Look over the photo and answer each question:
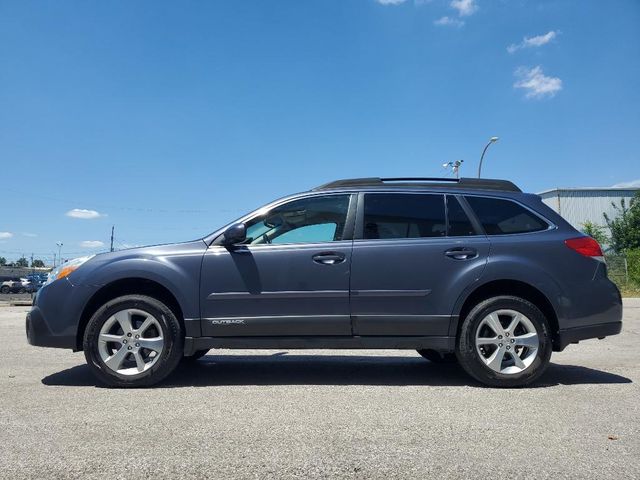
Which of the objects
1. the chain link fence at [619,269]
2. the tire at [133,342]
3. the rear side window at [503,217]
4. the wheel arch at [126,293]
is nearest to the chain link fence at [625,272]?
the chain link fence at [619,269]

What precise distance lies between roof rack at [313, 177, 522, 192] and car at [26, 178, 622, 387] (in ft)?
1.67

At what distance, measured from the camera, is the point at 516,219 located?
4941 mm

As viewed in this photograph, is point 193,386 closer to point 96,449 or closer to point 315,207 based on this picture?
point 96,449

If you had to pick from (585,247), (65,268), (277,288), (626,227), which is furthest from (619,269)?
(65,268)

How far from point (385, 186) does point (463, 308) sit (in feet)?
4.43

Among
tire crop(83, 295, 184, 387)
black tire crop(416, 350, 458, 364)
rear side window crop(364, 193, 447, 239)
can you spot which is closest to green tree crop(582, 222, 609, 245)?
black tire crop(416, 350, 458, 364)

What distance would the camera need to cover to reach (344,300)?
4633mm

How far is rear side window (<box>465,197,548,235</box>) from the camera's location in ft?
16.0

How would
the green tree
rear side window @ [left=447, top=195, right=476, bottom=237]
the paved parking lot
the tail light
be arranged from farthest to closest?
1. the green tree
2. rear side window @ [left=447, top=195, right=476, bottom=237]
3. the tail light
4. the paved parking lot

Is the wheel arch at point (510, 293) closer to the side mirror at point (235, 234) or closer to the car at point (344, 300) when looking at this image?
the car at point (344, 300)

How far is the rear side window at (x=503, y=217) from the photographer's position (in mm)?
4879

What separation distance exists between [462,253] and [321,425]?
208 centimetres

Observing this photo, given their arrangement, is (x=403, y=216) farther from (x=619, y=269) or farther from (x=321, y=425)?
(x=619, y=269)

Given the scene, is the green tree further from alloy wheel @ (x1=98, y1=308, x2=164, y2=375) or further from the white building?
alloy wheel @ (x1=98, y1=308, x2=164, y2=375)
